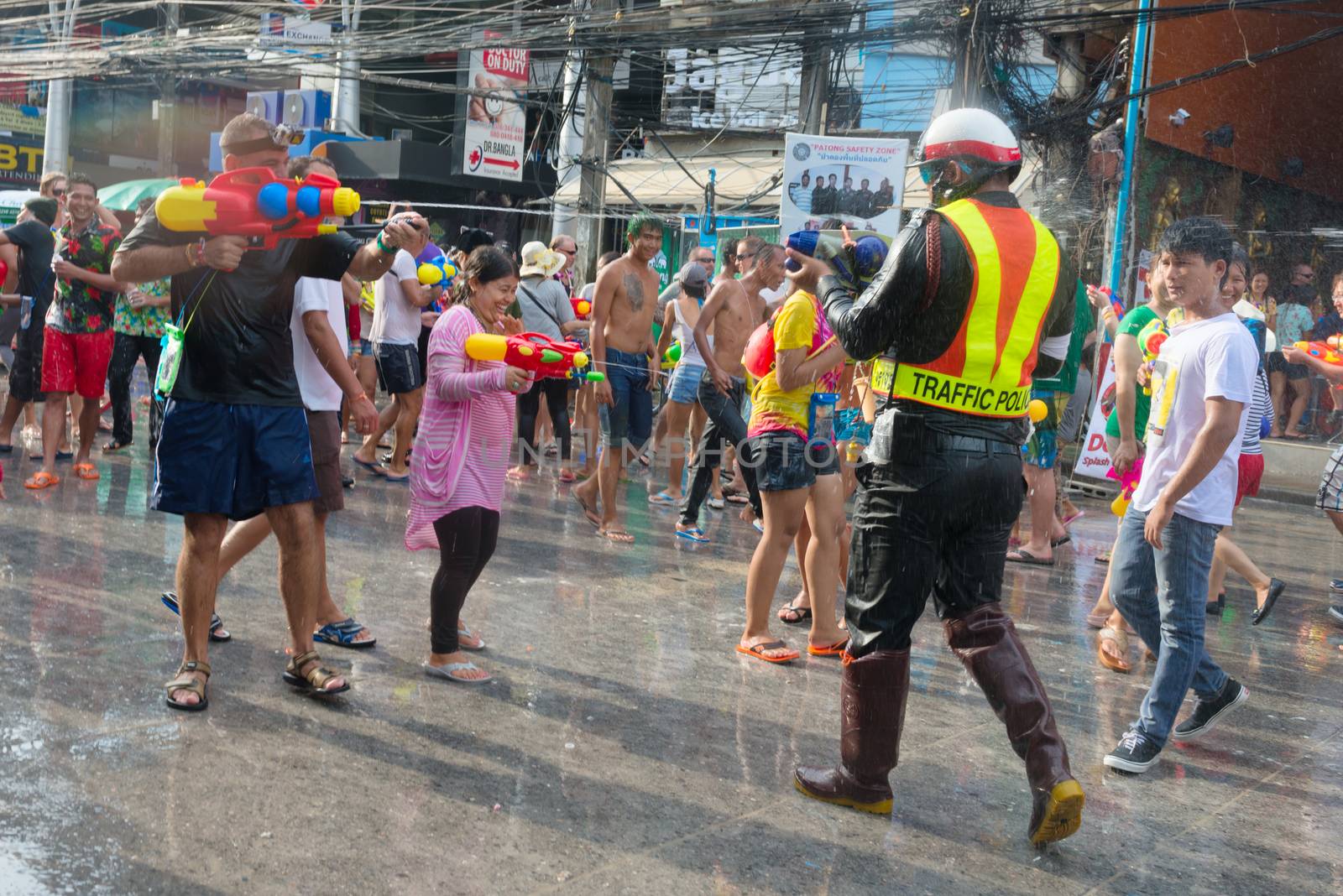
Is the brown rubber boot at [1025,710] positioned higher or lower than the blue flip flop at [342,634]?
higher

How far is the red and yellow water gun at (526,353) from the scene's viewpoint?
4.75m

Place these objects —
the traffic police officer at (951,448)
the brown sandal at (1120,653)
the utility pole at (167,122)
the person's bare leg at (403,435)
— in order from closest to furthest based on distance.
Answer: the traffic police officer at (951,448) → the brown sandal at (1120,653) → the person's bare leg at (403,435) → the utility pole at (167,122)

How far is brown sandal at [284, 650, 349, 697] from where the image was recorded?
4.53 meters

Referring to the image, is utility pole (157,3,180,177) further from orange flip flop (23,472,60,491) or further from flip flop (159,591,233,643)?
flip flop (159,591,233,643)

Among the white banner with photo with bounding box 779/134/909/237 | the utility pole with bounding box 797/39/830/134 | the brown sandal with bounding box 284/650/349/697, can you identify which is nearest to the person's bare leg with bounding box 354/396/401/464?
the white banner with photo with bounding box 779/134/909/237

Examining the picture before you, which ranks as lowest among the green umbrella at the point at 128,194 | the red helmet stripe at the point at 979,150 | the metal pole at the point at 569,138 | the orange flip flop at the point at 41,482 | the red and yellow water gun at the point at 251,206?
the orange flip flop at the point at 41,482

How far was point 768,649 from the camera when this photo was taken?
18.1 ft

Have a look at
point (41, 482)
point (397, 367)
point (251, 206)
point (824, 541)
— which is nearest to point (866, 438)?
point (824, 541)

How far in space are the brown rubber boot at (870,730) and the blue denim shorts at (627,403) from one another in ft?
15.6

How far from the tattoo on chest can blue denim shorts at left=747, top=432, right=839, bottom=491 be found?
3420 millimetres

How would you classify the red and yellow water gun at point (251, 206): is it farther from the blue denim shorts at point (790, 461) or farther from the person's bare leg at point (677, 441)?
the person's bare leg at point (677, 441)

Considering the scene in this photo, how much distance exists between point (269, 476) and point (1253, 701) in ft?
13.4

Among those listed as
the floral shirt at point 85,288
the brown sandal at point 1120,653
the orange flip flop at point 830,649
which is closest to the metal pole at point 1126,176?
the brown sandal at point 1120,653

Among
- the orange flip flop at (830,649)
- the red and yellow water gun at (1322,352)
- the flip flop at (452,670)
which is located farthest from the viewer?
the red and yellow water gun at (1322,352)
